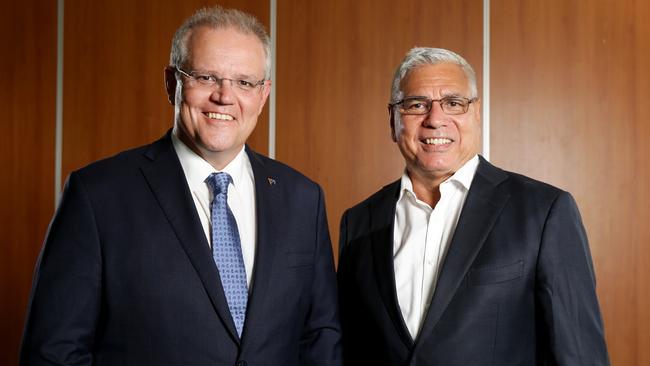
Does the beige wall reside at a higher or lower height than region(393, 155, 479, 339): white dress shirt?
higher

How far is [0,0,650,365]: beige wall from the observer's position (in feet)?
13.5

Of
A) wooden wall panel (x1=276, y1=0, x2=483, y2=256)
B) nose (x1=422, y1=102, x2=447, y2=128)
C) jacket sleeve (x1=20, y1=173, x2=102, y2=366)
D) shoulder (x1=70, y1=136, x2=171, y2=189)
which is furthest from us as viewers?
wooden wall panel (x1=276, y1=0, x2=483, y2=256)

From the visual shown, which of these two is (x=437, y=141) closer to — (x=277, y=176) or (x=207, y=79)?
(x=277, y=176)

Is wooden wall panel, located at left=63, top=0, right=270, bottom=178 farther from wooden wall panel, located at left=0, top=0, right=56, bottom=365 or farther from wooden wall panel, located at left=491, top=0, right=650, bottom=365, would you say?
wooden wall panel, located at left=491, top=0, right=650, bottom=365

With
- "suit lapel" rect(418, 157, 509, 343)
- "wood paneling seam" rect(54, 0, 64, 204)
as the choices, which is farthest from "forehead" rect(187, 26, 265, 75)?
"wood paneling seam" rect(54, 0, 64, 204)

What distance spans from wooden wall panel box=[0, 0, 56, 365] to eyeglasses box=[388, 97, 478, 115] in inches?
129

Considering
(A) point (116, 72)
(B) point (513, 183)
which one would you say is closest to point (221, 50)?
(B) point (513, 183)

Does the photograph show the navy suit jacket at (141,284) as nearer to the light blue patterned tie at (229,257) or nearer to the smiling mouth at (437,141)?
the light blue patterned tie at (229,257)

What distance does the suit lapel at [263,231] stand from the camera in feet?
→ 6.01

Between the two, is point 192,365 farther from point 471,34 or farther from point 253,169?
point 471,34

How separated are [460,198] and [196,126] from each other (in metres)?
0.81

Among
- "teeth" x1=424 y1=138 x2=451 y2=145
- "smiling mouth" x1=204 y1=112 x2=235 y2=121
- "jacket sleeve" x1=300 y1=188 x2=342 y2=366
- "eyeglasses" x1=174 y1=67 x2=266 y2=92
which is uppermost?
"eyeglasses" x1=174 y1=67 x2=266 y2=92

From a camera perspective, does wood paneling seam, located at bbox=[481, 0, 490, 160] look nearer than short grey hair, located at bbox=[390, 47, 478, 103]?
No

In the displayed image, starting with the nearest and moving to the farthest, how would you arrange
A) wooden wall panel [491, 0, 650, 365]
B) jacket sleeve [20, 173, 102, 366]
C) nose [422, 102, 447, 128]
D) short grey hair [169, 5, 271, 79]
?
jacket sleeve [20, 173, 102, 366], short grey hair [169, 5, 271, 79], nose [422, 102, 447, 128], wooden wall panel [491, 0, 650, 365]
